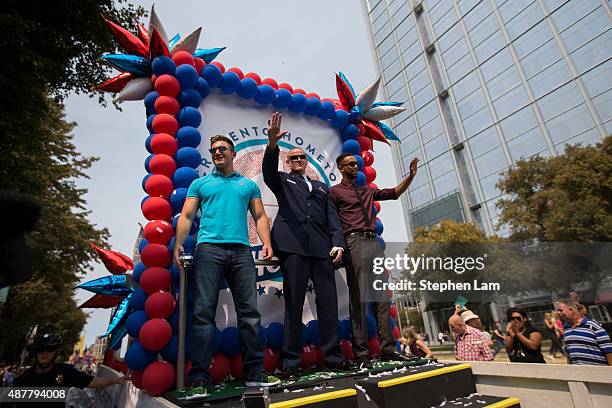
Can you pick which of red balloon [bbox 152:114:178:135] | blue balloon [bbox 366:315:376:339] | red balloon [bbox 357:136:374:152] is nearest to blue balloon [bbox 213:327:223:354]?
blue balloon [bbox 366:315:376:339]

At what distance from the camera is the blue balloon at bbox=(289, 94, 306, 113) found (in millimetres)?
4277

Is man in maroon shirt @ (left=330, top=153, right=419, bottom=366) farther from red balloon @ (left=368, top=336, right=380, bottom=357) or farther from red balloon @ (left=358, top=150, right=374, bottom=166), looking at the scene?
red balloon @ (left=358, top=150, right=374, bottom=166)

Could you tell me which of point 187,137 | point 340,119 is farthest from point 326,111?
point 187,137

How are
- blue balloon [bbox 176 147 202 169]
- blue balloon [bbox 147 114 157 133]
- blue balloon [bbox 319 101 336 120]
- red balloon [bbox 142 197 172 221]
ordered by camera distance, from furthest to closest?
blue balloon [bbox 319 101 336 120] → blue balloon [bbox 147 114 157 133] → blue balloon [bbox 176 147 202 169] → red balloon [bbox 142 197 172 221]

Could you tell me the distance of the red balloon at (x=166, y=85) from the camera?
3.34 meters

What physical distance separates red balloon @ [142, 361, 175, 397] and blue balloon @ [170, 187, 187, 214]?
4.04 ft

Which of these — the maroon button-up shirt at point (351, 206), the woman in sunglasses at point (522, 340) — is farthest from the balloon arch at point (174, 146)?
the woman in sunglasses at point (522, 340)

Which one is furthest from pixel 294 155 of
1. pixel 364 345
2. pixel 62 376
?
pixel 62 376

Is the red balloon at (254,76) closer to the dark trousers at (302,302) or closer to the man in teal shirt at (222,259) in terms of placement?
the man in teal shirt at (222,259)

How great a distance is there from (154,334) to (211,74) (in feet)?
8.62

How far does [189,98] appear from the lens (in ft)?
11.4

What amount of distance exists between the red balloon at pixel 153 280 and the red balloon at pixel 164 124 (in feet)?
4.31

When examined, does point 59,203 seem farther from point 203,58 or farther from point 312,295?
point 312,295

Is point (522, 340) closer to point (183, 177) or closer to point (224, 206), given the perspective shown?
point (224, 206)
